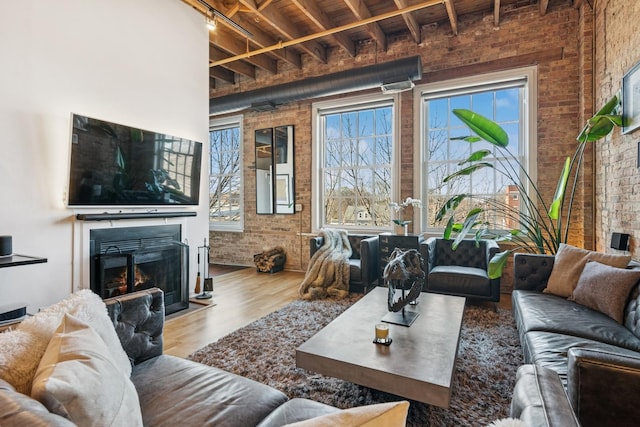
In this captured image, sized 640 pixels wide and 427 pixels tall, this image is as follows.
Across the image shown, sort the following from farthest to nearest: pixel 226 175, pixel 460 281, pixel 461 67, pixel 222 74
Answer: pixel 226 175 < pixel 222 74 < pixel 461 67 < pixel 460 281

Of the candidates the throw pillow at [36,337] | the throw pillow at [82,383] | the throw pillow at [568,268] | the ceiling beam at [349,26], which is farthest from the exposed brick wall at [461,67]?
the throw pillow at [82,383]

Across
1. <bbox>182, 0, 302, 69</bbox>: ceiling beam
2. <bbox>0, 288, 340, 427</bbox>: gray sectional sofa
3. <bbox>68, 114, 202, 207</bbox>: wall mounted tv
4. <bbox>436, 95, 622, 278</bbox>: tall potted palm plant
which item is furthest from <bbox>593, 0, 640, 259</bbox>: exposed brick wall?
<bbox>68, 114, 202, 207</bbox>: wall mounted tv

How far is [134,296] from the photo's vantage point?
70.1 inches

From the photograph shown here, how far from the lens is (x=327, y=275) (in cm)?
451

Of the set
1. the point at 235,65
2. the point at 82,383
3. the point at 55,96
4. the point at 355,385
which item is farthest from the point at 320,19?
the point at 82,383

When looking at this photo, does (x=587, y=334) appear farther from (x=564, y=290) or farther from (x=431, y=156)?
(x=431, y=156)

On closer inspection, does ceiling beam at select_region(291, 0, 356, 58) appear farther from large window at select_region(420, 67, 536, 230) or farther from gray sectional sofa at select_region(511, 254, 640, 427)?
gray sectional sofa at select_region(511, 254, 640, 427)

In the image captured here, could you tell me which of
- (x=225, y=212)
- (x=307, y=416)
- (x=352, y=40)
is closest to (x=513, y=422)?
(x=307, y=416)

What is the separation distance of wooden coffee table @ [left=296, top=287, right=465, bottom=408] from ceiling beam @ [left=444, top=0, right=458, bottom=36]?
3788 millimetres

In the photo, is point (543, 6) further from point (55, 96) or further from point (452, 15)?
point (55, 96)

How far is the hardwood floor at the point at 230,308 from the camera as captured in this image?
3.06 metres

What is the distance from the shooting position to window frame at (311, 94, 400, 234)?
534 centimetres

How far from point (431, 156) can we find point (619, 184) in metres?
2.39

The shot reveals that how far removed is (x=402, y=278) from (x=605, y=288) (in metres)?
1.49
